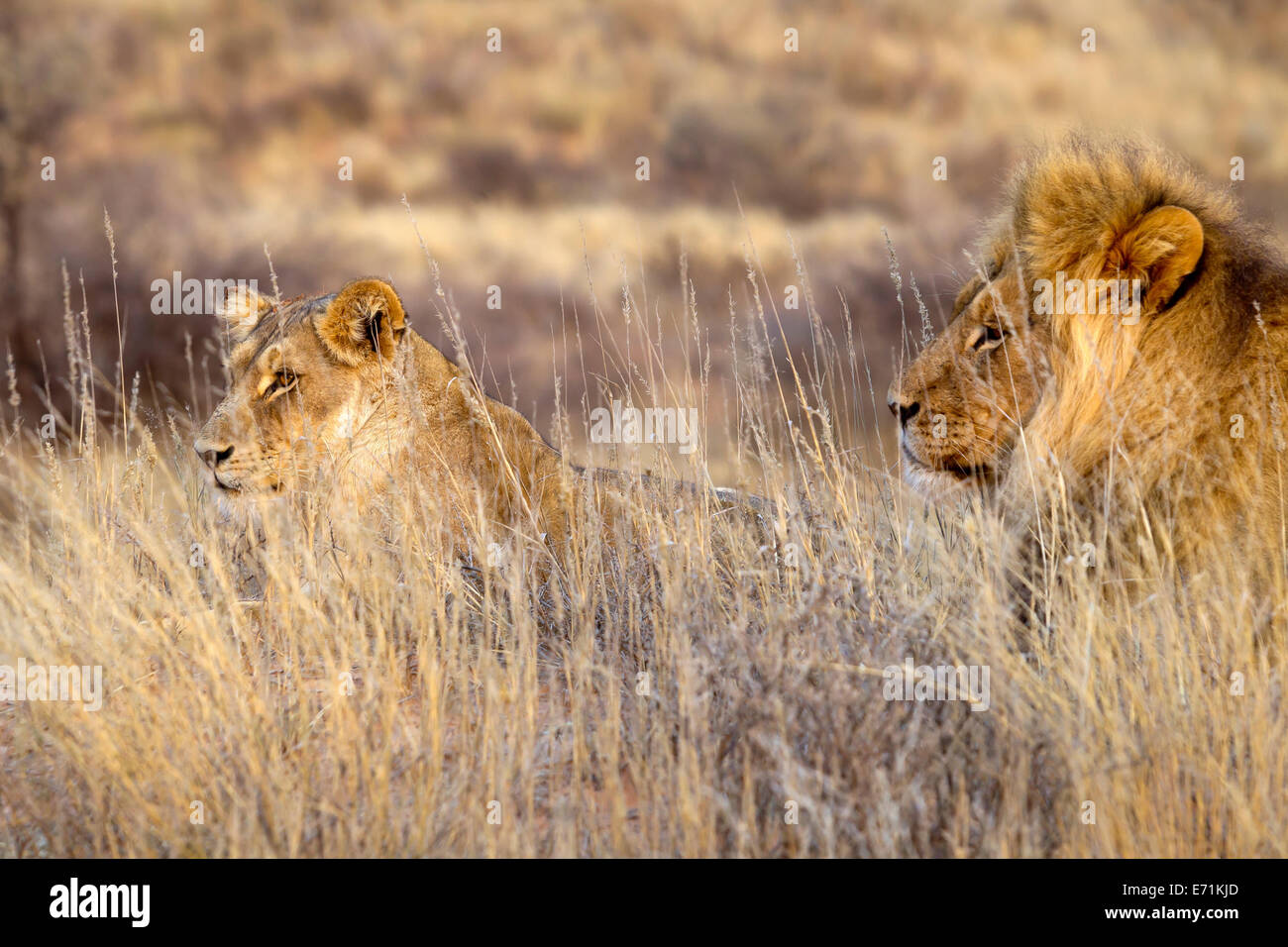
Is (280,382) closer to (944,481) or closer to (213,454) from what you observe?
(213,454)

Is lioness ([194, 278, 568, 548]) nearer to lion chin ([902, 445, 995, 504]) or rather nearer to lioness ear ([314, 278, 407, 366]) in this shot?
lioness ear ([314, 278, 407, 366])

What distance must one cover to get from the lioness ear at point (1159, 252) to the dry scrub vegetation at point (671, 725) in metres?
1.15

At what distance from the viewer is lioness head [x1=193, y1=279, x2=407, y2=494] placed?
642 cm

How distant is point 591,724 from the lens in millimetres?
4141

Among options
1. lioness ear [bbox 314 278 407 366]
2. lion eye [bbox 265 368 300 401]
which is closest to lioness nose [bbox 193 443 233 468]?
lion eye [bbox 265 368 300 401]

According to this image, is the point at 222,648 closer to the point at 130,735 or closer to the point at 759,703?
the point at 130,735

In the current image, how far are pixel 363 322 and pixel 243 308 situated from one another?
5.06 feet

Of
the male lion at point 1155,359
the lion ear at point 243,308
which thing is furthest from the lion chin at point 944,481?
the lion ear at point 243,308

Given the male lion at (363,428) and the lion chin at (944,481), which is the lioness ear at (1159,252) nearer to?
the lion chin at (944,481)

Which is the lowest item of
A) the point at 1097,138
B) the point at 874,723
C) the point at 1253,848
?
the point at 1253,848

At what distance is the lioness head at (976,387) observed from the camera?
4.51 m

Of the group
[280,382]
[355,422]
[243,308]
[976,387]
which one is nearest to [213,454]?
[280,382]
